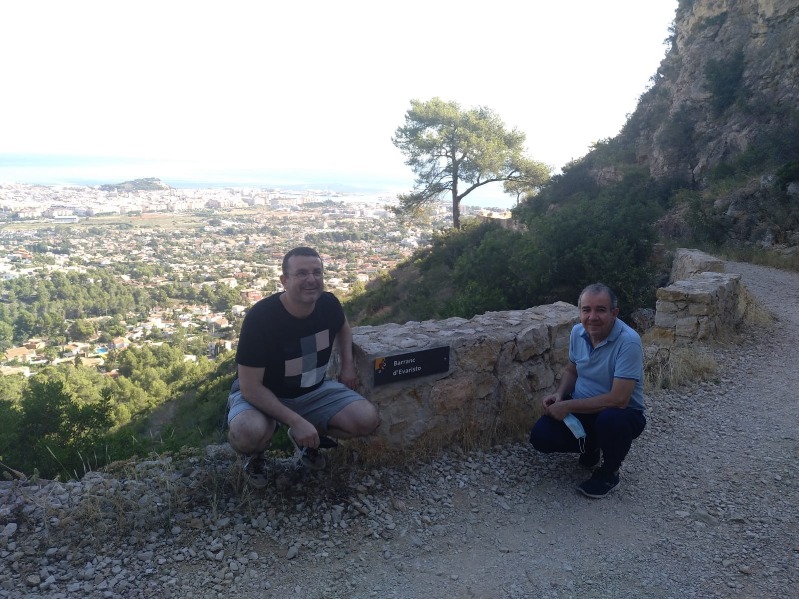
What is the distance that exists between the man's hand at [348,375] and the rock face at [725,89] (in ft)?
50.1

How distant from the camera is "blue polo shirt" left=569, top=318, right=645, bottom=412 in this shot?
3150 mm

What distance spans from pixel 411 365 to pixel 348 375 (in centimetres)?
45

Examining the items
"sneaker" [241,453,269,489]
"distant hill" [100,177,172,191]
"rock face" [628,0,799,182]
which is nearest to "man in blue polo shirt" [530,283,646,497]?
"sneaker" [241,453,269,489]

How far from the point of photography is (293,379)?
3.23 meters

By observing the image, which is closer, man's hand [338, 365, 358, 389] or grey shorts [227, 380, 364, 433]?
grey shorts [227, 380, 364, 433]

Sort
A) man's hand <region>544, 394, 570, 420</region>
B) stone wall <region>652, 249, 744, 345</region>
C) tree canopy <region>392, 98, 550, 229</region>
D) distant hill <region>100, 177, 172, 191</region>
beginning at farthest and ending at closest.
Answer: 1. distant hill <region>100, 177, 172, 191</region>
2. tree canopy <region>392, 98, 550, 229</region>
3. stone wall <region>652, 249, 744, 345</region>
4. man's hand <region>544, 394, 570, 420</region>

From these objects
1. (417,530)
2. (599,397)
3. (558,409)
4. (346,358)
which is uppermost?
(346,358)

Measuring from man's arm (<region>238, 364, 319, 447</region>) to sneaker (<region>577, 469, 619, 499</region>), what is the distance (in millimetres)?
1741

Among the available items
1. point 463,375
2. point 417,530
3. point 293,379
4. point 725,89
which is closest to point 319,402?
point 293,379

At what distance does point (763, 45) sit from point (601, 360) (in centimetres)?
1972

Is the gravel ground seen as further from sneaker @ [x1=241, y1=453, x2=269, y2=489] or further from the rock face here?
the rock face

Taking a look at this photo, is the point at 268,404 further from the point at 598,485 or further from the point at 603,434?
the point at 598,485

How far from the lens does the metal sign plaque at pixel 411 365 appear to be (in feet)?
11.7

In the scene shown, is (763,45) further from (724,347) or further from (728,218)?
(724,347)
